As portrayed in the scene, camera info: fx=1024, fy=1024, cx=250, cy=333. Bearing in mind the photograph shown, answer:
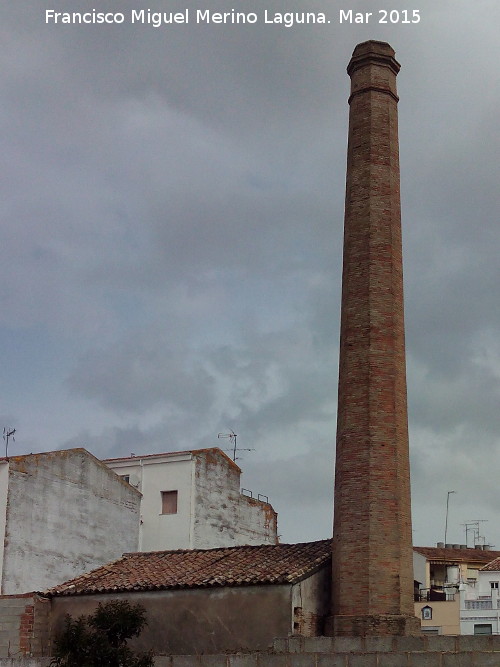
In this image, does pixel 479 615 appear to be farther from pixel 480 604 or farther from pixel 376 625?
pixel 376 625

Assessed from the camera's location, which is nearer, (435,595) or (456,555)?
(435,595)

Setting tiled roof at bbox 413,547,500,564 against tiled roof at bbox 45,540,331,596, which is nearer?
tiled roof at bbox 45,540,331,596

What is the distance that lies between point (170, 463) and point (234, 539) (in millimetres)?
4230

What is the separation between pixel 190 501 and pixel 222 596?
15301 millimetres

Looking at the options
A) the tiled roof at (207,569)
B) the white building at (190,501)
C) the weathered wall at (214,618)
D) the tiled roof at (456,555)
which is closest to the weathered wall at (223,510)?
the white building at (190,501)

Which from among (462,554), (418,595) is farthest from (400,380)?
(462,554)

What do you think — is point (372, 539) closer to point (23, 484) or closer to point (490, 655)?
point (490, 655)

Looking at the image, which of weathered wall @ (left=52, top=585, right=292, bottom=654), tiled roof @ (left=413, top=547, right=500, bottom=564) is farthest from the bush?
tiled roof @ (left=413, top=547, right=500, bottom=564)

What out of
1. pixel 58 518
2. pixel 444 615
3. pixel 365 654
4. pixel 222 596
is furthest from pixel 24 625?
pixel 444 615

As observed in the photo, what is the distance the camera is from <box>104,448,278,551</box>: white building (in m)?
42.1

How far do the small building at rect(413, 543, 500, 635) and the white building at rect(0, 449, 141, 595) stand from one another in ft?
46.3

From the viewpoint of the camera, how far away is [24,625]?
94.5 ft

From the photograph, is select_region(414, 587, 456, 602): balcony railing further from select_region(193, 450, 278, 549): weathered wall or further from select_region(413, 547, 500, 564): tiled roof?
select_region(193, 450, 278, 549): weathered wall

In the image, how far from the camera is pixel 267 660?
76.0ft
